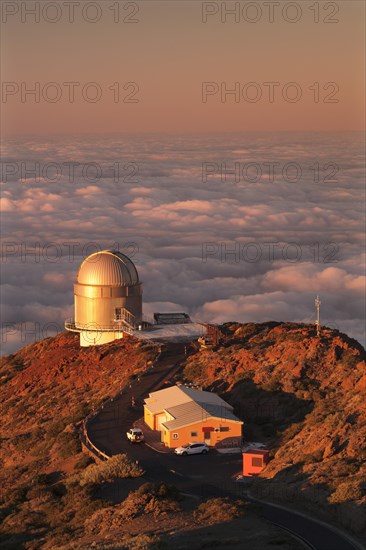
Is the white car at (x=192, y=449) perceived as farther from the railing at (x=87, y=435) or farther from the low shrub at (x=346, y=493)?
the low shrub at (x=346, y=493)

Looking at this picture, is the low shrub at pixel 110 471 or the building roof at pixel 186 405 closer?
the low shrub at pixel 110 471

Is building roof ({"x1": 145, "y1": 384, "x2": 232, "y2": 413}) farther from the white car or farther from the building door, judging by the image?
the white car

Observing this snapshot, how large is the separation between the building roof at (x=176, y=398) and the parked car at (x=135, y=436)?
161 cm

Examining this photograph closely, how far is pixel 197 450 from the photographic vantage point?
37656mm

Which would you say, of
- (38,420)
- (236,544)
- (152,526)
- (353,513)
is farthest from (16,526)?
(38,420)

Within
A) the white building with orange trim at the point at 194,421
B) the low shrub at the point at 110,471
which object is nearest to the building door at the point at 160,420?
the white building with orange trim at the point at 194,421

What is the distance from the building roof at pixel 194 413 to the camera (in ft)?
126

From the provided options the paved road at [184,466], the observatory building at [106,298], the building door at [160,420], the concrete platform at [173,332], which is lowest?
the paved road at [184,466]

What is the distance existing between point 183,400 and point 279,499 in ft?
34.1

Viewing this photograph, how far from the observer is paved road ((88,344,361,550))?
2778 centimetres

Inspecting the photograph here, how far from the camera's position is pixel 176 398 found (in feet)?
136

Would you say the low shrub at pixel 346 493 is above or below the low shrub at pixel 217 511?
above

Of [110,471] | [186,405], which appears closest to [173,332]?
[186,405]

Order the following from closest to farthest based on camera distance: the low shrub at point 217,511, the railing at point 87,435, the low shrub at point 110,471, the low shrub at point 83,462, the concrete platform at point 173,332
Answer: the low shrub at point 217,511
the low shrub at point 110,471
the low shrub at point 83,462
the railing at point 87,435
the concrete platform at point 173,332
